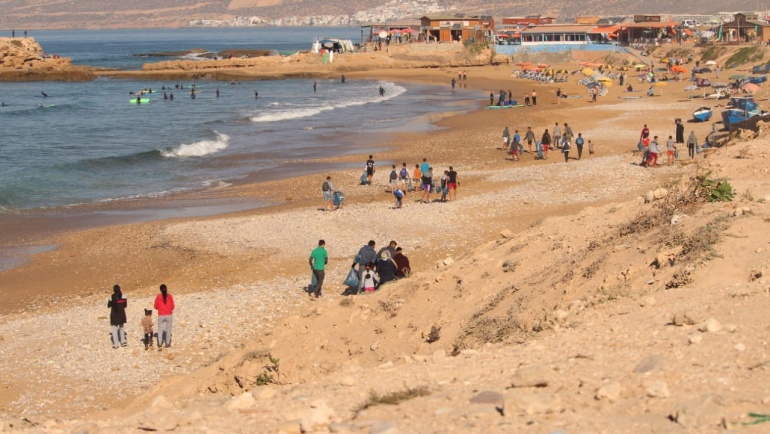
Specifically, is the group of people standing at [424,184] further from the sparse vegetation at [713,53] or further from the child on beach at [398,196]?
the sparse vegetation at [713,53]

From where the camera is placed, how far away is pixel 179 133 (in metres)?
44.7

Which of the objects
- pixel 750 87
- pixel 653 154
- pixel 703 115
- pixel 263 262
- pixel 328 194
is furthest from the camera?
pixel 750 87

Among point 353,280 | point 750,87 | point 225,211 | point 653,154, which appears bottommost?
point 225,211

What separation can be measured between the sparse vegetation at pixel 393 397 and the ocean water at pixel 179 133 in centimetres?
2232

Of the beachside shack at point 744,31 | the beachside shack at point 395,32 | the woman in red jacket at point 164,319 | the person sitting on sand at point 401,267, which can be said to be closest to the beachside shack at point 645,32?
the beachside shack at point 744,31

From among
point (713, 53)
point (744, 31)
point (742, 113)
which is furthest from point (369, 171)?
point (744, 31)

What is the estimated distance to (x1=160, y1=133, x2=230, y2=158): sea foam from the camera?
37156 millimetres

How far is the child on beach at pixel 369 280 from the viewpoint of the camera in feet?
48.3

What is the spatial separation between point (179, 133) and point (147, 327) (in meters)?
32.1

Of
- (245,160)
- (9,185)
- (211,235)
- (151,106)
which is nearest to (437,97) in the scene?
(151,106)

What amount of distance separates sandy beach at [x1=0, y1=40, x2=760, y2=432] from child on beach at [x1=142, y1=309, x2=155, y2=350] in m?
0.21

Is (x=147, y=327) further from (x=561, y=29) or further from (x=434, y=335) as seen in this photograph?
(x=561, y=29)

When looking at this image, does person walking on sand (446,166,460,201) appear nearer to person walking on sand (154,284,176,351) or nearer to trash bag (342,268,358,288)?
trash bag (342,268,358,288)

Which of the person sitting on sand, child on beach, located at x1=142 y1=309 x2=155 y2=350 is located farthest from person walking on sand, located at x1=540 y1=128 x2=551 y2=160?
child on beach, located at x1=142 y1=309 x2=155 y2=350
